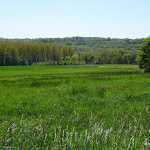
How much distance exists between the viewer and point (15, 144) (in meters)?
8.24

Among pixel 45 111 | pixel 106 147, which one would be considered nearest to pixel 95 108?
pixel 45 111

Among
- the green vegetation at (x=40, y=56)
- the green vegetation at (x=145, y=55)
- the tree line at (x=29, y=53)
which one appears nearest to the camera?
the green vegetation at (x=145, y=55)

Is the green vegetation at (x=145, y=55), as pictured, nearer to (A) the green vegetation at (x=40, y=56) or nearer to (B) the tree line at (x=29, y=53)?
(A) the green vegetation at (x=40, y=56)

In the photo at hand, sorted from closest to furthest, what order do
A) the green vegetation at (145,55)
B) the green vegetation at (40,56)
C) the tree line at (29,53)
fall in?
the green vegetation at (145,55)
the tree line at (29,53)
the green vegetation at (40,56)

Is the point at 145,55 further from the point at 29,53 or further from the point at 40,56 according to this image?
the point at 40,56

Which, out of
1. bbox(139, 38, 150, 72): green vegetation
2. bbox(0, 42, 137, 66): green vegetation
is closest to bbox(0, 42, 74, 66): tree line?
bbox(0, 42, 137, 66): green vegetation

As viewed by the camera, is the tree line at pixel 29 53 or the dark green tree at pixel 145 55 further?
the tree line at pixel 29 53

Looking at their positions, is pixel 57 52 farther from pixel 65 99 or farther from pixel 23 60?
pixel 65 99

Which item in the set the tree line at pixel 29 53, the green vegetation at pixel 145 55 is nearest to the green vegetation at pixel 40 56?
the tree line at pixel 29 53

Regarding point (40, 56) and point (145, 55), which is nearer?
point (145, 55)

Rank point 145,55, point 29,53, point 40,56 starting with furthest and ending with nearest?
1. point 40,56
2. point 29,53
3. point 145,55

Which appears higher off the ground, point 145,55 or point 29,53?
point 145,55

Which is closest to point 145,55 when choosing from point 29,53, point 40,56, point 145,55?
point 145,55

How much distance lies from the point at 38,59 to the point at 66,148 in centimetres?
16581
